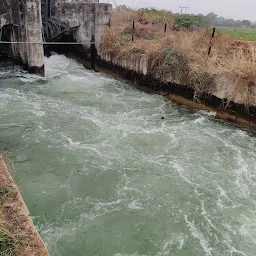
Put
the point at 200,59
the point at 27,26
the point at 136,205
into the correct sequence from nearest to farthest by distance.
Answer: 1. the point at 136,205
2. the point at 200,59
3. the point at 27,26

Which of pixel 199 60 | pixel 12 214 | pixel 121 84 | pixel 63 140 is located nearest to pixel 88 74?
Result: pixel 121 84

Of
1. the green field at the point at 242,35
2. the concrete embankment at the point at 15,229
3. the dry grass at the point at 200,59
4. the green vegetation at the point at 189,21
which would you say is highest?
the green vegetation at the point at 189,21

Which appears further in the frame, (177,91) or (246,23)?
(246,23)

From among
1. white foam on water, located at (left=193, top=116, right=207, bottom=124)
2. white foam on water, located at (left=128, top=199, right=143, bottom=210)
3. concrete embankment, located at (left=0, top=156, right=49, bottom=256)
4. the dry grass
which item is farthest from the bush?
concrete embankment, located at (left=0, top=156, right=49, bottom=256)

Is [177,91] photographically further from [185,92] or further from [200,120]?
[200,120]

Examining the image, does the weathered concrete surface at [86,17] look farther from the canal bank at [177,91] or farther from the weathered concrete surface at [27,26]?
the weathered concrete surface at [27,26]

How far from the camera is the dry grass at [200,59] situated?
29.7ft

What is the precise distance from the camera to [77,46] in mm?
15969

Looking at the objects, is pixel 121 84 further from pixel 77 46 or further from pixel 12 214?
pixel 12 214

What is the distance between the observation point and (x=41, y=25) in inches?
491

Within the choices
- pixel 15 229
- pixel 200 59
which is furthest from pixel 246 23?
pixel 15 229

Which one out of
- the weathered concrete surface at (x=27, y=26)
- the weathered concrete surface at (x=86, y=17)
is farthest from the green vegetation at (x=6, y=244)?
the weathered concrete surface at (x=86, y=17)

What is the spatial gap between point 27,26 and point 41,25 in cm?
66

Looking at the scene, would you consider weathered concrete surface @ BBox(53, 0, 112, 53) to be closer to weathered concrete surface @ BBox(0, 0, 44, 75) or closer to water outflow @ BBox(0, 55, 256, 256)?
weathered concrete surface @ BBox(0, 0, 44, 75)
